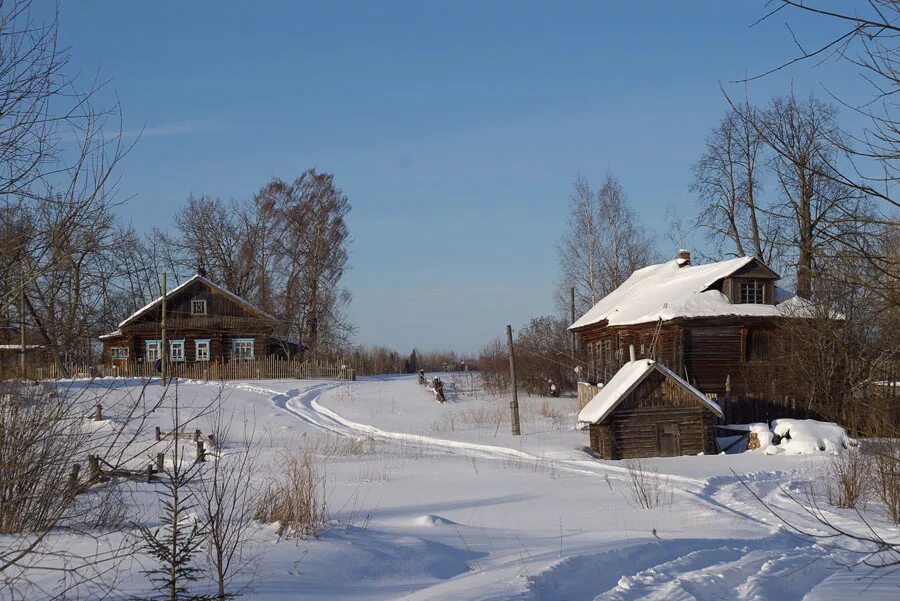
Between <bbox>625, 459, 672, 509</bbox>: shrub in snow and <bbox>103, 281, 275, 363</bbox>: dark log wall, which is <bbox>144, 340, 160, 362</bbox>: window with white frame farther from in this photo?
<bbox>625, 459, 672, 509</bbox>: shrub in snow

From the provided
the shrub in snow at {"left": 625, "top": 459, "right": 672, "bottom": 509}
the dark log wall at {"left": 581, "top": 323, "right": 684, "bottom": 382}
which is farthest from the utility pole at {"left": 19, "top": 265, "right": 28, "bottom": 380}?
the dark log wall at {"left": 581, "top": 323, "right": 684, "bottom": 382}

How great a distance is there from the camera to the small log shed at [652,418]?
2205 centimetres

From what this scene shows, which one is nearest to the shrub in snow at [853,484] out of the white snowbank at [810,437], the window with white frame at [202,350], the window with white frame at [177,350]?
the white snowbank at [810,437]

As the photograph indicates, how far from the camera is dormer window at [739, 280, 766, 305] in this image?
29062 millimetres

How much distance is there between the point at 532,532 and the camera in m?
10.7

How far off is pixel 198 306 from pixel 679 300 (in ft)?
94.6

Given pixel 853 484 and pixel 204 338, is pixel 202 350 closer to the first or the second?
pixel 204 338

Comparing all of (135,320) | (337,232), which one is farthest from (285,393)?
(337,232)

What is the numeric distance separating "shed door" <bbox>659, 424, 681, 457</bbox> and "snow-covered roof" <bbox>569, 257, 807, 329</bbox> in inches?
231

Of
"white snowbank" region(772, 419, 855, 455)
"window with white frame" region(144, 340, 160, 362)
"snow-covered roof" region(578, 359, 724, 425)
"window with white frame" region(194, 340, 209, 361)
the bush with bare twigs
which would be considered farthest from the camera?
"window with white frame" region(194, 340, 209, 361)

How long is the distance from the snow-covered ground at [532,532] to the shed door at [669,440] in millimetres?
1056

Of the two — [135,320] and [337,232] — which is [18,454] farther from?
[337,232]

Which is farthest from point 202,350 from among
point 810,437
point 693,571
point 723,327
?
point 693,571

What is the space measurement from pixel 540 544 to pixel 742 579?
218 centimetres
